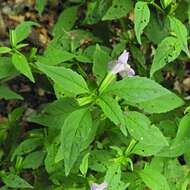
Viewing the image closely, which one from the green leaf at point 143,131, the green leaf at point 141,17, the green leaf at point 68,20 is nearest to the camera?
the green leaf at point 143,131

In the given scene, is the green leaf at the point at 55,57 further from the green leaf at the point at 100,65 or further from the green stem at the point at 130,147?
the green stem at the point at 130,147

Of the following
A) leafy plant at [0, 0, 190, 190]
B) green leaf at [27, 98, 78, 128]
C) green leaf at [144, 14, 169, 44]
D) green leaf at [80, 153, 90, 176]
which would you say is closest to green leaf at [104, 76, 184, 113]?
leafy plant at [0, 0, 190, 190]

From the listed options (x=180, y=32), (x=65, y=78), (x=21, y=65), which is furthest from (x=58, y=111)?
(x=180, y=32)

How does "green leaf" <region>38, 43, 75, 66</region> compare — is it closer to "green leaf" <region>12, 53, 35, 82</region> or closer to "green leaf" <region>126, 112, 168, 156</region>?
"green leaf" <region>12, 53, 35, 82</region>

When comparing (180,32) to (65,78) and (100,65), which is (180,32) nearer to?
(100,65)

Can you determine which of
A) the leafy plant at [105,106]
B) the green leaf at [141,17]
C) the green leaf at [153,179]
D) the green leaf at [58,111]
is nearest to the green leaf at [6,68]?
the leafy plant at [105,106]

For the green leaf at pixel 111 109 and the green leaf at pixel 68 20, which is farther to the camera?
the green leaf at pixel 68 20
